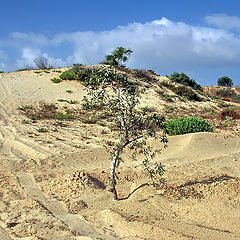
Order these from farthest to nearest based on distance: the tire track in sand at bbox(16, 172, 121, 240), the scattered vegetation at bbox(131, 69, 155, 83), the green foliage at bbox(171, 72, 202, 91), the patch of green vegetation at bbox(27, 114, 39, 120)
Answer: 1. the green foliage at bbox(171, 72, 202, 91)
2. the scattered vegetation at bbox(131, 69, 155, 83)
3. the patch of green vegetation at bbox(27, 114, 39, 120)
4. the tire track in sand at bbox(16, 172, 121, 240)

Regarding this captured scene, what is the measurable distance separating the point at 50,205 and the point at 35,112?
11.1 m

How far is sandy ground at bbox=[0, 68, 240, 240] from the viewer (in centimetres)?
466

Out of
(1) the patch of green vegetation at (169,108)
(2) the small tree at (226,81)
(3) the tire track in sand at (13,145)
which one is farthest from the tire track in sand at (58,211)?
(2) the small tree at (226,81)

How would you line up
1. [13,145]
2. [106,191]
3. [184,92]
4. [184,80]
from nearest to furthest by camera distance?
[106,191] → [13,145] → [184,92] → [184,80]

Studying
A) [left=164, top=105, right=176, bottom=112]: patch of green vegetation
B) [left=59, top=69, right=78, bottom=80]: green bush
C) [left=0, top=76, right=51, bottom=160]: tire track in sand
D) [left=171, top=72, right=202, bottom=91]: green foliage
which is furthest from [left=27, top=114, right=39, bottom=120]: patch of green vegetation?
[left=171, top=72, right=202, bottom=91]: green foliage

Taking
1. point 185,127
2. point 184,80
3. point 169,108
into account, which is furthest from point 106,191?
point 184,80

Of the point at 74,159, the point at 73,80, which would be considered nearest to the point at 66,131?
the point at 74,159

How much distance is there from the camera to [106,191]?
6586 mm

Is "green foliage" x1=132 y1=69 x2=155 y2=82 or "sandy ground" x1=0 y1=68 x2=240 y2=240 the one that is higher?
"green foliage" x1=132 y1=69 x2=155 y2=82

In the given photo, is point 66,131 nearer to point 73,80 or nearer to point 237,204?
point 237,204

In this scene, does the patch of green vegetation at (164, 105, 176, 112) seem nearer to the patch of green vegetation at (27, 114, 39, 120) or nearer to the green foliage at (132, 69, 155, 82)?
the green foliage at (132, 69, 155, 82)

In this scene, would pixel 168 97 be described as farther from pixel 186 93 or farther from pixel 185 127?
pixel 185 127

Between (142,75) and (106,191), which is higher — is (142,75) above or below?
above

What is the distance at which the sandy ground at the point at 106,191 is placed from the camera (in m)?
4.66
